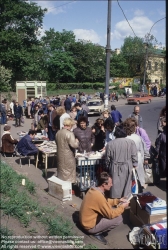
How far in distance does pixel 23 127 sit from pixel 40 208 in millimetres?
14199

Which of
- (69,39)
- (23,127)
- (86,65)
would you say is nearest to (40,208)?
(23,127)

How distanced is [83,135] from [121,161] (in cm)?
190

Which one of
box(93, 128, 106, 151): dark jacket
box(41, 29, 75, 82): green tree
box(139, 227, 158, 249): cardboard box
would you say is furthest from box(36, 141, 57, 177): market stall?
box(41, 29, 75, 82): green tree

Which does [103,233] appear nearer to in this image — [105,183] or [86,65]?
[105,183]

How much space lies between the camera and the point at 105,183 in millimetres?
4926

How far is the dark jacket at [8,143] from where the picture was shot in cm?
1058

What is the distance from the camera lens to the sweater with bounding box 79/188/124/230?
15.9ft

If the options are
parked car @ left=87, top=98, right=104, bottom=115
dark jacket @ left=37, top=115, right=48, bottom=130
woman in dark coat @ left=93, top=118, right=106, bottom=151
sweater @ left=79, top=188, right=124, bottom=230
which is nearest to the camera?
sweater @ left=79, top=188, right=124, bottom=230

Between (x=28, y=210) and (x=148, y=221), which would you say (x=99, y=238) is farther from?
(x=28, y=210)

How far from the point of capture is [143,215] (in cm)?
528

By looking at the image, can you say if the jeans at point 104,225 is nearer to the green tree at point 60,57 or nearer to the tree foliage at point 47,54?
the tree foliage at point 47,54

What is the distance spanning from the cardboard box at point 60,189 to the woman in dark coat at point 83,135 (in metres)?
1.01

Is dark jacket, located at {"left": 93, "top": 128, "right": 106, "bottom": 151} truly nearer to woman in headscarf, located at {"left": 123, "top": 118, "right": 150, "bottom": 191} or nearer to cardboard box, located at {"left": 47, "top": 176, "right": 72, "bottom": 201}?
cardboard box, located at {"left": 47, "top": 176, "right": 72, "bottom": 201}

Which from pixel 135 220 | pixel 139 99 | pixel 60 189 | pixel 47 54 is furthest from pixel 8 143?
pixel 47 54
